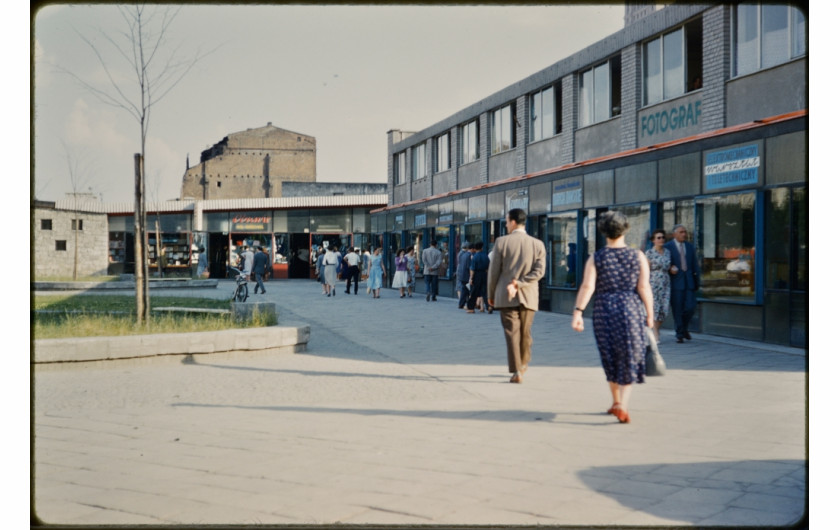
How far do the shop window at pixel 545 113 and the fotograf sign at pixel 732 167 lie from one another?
10.1 meters

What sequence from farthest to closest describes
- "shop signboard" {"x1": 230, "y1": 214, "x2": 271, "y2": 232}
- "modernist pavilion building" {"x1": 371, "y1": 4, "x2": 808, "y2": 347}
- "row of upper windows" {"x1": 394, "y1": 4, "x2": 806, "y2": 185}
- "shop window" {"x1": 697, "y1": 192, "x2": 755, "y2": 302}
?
1. "shop signboard" {"x1": 230, "y1": 214, "x2": 271, "y2": 232}
2. "row of upper windows" {"x1": 394, "y1": 4, "x2": 806, "y2": 185}
3. "shop window" {"x1": 697, "y1": 192, "x2": 755, "y2": 302}
4. "modernist pavilion building" {"x1": 371, "y1": 4, "x2": 808, "y2": 347}

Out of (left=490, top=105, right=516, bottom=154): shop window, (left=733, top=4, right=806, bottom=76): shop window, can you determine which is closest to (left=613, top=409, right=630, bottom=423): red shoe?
(left=733, top=4, right=806, bottom=76): shop window

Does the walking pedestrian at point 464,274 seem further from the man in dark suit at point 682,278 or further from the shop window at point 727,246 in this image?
the man in dark suit at point 682,278

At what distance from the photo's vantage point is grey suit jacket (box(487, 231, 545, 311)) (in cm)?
872

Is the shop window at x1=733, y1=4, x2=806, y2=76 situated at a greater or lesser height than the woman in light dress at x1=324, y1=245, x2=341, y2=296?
greater

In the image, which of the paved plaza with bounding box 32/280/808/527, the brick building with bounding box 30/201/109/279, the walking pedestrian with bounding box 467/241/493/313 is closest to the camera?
the paved plaza with bounding box 32/280/808/527

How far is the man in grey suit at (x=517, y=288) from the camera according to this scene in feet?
28.5

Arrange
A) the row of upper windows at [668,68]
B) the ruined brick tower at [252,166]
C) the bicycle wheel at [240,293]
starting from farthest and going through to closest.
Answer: the ruined brick tower at [252,166] → the bicycle wheel at [240,293] → the row of upper windows at [668,68]

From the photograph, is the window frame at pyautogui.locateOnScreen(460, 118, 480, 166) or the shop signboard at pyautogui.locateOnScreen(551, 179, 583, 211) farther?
the window frame at pyautogui.locateOnScreen(460, 118, 480, 166)

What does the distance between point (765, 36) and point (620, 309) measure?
10950 mm

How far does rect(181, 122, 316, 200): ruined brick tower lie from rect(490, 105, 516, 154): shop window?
119 feet

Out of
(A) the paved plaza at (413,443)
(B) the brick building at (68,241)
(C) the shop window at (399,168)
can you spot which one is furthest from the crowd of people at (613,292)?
(B) the brick building at (68,241)

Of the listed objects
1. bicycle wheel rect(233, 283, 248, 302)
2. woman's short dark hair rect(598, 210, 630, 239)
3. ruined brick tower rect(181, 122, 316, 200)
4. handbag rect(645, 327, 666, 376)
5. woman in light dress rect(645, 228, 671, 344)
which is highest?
ruined brick tower rect(181, 122, 316, 200)

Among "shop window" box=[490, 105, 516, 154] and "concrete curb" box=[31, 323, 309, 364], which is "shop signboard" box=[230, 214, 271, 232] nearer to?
"shop window" box=[490, 105, 516, 154]
